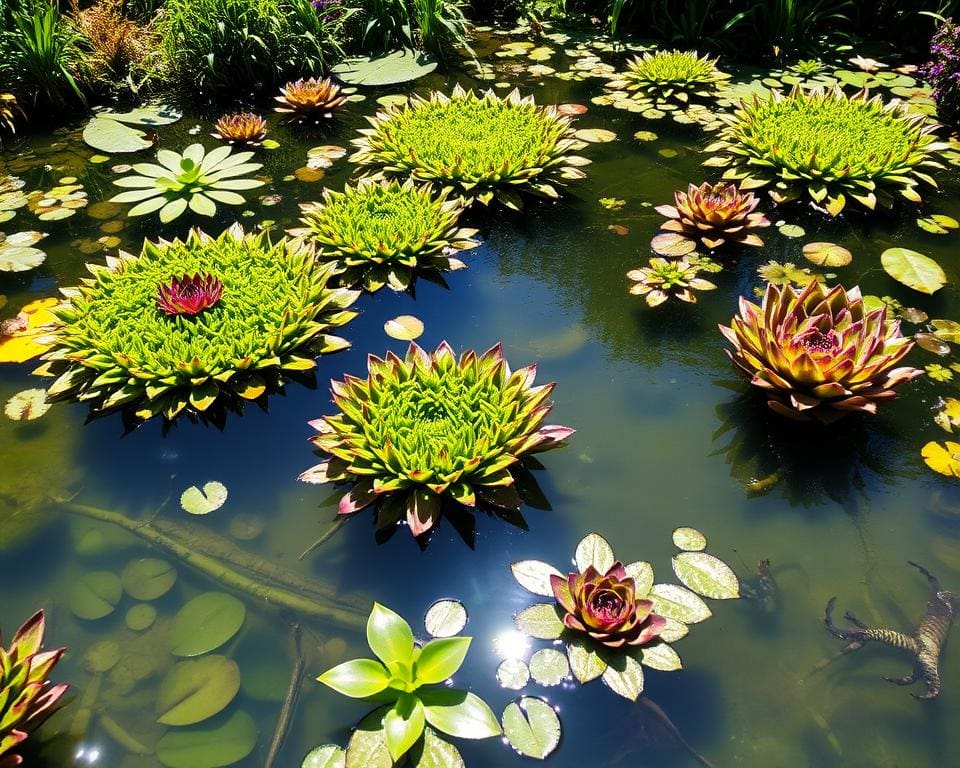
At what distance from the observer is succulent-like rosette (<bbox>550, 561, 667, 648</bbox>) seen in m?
1.82

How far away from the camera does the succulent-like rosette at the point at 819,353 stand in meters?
2.32

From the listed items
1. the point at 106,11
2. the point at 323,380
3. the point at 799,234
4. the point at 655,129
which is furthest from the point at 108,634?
the point at 106,11

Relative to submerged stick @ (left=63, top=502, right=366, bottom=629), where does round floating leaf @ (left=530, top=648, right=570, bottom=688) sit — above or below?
below

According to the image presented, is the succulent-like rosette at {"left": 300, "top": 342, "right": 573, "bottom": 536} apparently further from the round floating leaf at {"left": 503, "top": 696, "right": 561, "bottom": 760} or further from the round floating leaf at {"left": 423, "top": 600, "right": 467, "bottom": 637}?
the round floating leaf at {"left": 503, "top": 696, "right": 561, "bottom": 760}

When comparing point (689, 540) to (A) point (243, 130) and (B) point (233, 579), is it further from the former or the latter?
(A) point (243, 130)

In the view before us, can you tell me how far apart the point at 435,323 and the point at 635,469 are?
1.09m

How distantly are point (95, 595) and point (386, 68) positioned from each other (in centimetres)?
441

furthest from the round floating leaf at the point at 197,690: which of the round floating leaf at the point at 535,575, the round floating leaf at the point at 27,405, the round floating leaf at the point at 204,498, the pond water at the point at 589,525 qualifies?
the round floating leaf at the point at 27,405

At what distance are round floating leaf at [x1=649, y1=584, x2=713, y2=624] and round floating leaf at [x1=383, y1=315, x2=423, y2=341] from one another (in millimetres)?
1413

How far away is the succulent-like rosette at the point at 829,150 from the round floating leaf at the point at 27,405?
11.2 ft

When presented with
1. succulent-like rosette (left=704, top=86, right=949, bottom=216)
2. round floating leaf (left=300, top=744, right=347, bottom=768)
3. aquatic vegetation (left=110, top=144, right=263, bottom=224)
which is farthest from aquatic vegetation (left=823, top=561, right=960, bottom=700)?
aquatic vegetation (left=110, top=144, right=263, bottom=224)

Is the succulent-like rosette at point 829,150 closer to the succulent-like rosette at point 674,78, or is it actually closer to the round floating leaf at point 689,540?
the succulent-like rosette at point 674,78

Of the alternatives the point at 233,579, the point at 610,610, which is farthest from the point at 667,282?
the point at 233,579

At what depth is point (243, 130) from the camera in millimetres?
4273
